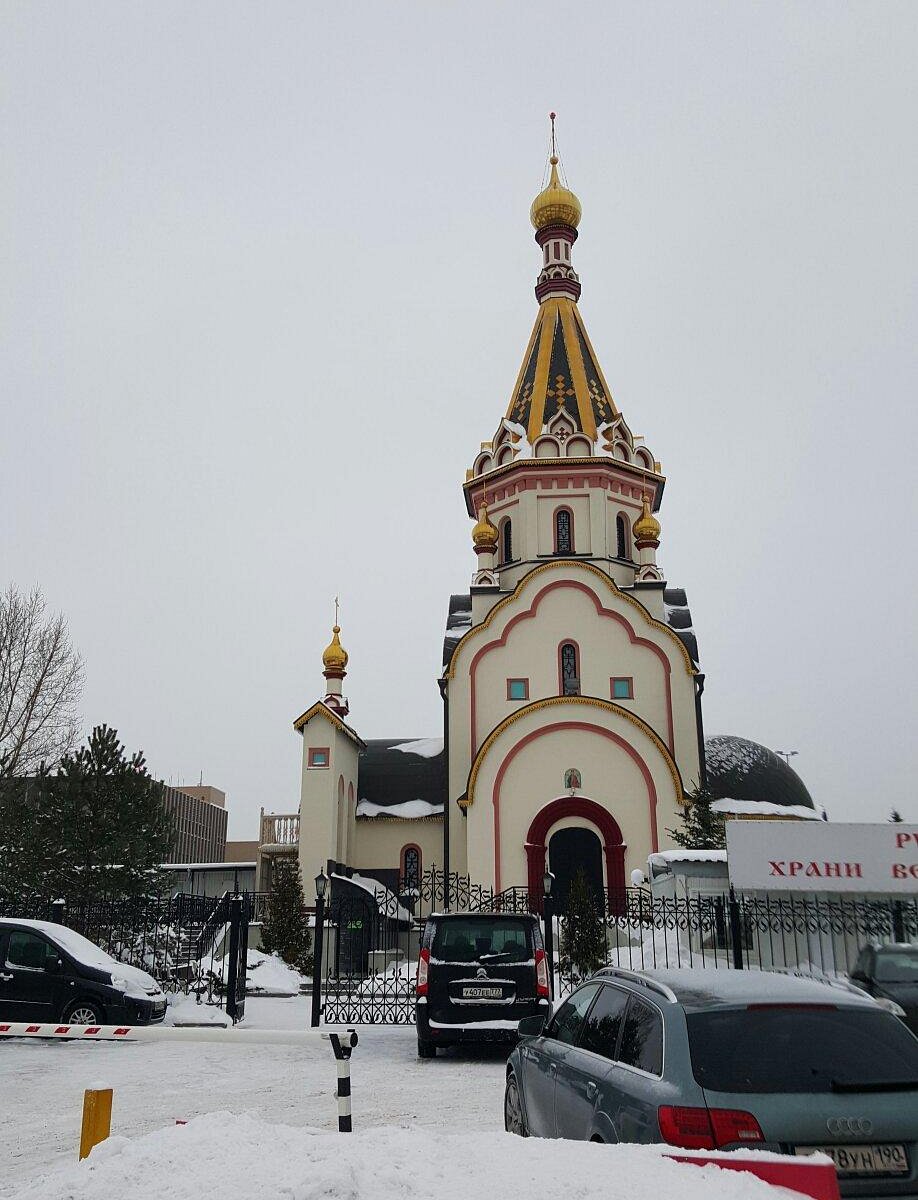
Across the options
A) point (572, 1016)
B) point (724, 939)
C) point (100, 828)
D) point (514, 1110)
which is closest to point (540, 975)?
point (514, 1110)

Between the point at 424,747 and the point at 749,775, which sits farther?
the point at 424,747

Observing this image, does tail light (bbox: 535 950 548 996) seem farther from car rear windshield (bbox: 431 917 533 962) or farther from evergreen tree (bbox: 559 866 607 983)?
evergreen tree (bbox: 559 866 607 983)

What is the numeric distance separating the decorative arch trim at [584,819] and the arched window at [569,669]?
3.50m

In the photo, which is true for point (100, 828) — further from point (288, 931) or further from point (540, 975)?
point (540, 975)

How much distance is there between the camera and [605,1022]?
5562 millimetres

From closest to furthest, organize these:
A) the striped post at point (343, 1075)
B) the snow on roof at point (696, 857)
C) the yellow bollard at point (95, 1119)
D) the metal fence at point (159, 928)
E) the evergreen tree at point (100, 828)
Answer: the yellow bollard at point (95, 1119) < the striped post at point (343, 1075) < the metal fence at point (159, 928) < the snow on roof at point (696, 857) < the evergreen tree at point (100, 828)

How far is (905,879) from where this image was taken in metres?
15.0

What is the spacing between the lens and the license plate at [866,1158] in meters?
4.14

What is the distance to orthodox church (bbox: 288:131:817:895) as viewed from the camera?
85.1ft

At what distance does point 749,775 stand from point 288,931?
1396 cm

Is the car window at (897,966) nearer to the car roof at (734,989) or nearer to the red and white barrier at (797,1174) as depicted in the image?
the car roof at (734,989)

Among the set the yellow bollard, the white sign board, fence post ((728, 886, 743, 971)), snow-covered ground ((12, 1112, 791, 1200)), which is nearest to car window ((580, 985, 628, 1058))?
snow-covered ground ((12, 1112, 791, 1200))

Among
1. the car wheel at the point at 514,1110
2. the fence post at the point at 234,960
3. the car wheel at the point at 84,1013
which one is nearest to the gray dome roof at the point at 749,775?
the fence post at the point at 234,960

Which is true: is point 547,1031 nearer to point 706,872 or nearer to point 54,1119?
point 54,1119
